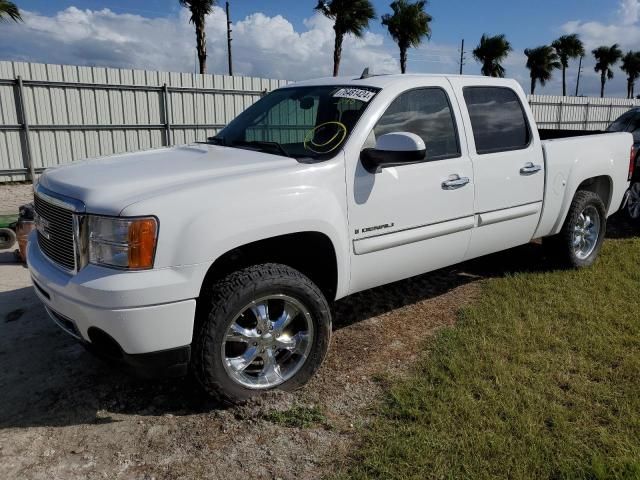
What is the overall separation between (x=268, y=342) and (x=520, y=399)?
1486 millimetres

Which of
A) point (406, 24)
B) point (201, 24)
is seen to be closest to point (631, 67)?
point (406, 24)

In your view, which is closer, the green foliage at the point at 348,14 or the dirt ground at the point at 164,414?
the dirt ground at the point at 164,414

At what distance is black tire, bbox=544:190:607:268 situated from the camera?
17.0 feet

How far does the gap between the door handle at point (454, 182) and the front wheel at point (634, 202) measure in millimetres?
4881

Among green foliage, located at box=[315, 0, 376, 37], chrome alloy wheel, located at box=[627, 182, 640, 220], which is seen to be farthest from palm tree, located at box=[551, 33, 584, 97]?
chrome alloy wheel, located at box=[627, 182, 640, 220]

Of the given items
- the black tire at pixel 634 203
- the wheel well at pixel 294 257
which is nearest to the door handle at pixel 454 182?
the wheel well at pixel 294 257

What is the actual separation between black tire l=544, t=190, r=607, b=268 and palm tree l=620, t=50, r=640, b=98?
66.8 m

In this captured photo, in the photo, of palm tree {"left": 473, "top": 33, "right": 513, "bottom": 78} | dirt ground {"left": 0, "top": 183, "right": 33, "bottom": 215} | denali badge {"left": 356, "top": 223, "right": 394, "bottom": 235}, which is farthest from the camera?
palm tree {"left": 473, "top": 33, "right": 513, "bottom": 78}

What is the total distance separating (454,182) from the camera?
388 centimetres

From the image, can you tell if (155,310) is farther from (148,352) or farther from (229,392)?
(229,392)

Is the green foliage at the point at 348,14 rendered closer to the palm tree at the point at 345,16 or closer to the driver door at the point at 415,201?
the palm tree at the point at 345,16

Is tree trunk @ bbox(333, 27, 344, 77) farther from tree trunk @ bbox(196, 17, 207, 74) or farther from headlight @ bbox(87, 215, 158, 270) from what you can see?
headlight @ bbox(87, 215, 158, 270)

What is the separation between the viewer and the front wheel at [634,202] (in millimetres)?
7547

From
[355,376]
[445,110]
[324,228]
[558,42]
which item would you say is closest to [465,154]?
[445,110]
